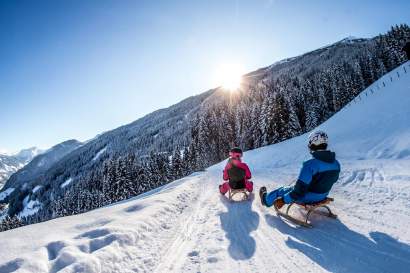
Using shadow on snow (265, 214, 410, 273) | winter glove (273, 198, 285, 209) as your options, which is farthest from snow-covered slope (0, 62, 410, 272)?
winter glove (273, 198, 285, 209)

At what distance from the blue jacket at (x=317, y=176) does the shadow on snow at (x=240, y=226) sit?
1.43m

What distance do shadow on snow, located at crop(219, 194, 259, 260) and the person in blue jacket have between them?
1.26m

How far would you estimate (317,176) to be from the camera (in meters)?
6.31

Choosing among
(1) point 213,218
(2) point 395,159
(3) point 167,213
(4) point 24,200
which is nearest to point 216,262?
(1) point 213,218

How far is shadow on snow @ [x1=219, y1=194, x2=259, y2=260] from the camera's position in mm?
5332

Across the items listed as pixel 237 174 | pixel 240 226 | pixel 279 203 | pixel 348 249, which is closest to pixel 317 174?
pixel 279 203

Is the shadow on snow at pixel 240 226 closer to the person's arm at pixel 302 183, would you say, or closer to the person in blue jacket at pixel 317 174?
the person's arm at pixel 302 183

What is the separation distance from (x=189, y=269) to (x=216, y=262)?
491mm

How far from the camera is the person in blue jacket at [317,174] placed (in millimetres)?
6277

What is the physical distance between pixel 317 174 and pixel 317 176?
5 cm

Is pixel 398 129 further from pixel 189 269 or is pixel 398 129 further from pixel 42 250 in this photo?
pixel 42 250

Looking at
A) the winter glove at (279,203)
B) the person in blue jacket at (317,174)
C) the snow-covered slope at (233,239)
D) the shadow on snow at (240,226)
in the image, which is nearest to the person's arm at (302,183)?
the person in blue jacket at (317,174)

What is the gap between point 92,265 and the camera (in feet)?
16.4

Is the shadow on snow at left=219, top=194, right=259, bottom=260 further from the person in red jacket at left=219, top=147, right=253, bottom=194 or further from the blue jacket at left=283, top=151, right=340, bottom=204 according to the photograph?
the blue jacket at left=283, top=151, right=340, bottom=204
